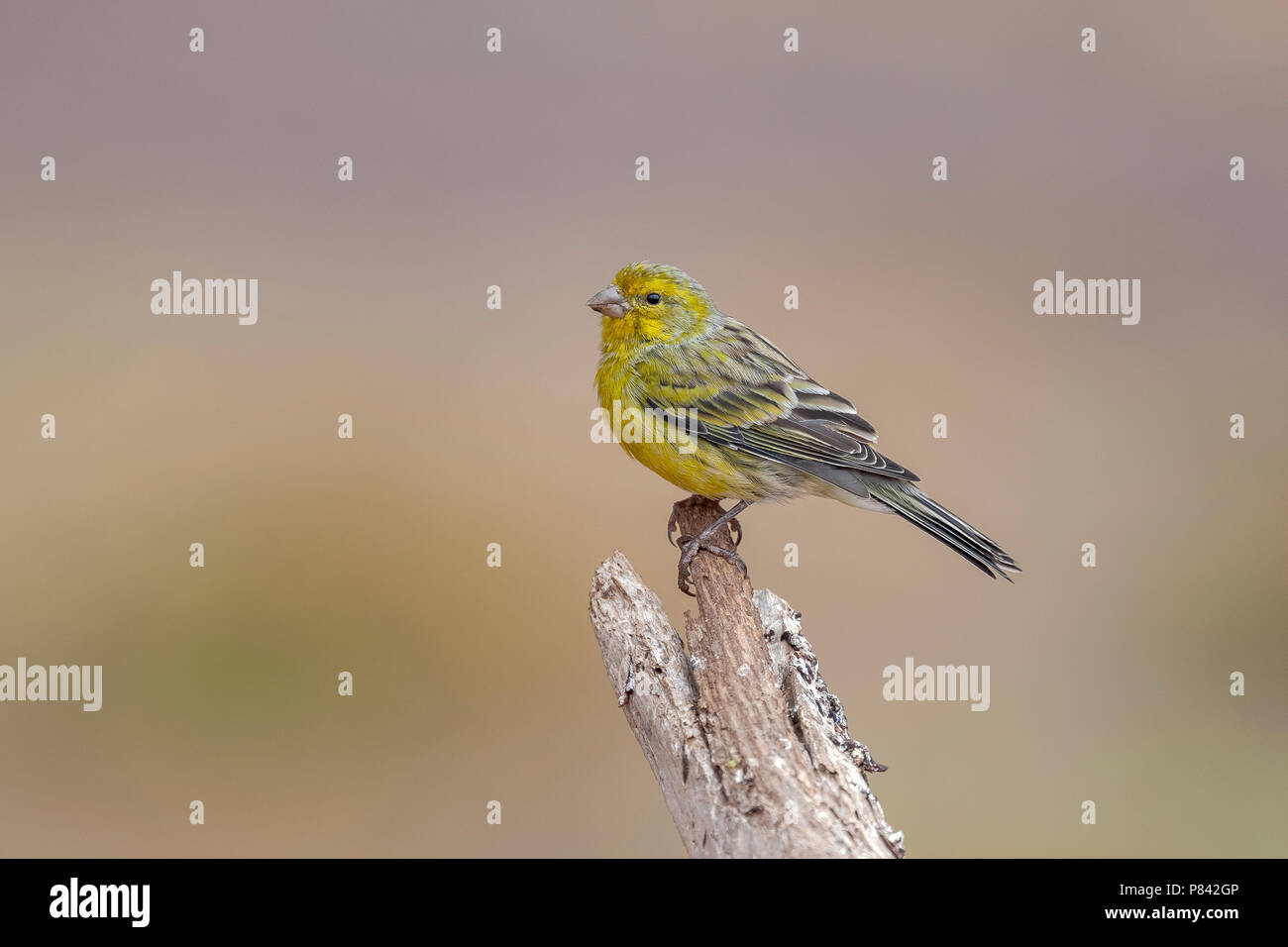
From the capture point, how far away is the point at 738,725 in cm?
459

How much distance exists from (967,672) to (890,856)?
8483 mm

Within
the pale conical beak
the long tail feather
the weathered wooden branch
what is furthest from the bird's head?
the weathered wooden branch

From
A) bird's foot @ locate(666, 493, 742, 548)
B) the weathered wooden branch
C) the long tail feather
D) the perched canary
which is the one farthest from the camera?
bird's foot @ locate(666, 493, 742, 548)

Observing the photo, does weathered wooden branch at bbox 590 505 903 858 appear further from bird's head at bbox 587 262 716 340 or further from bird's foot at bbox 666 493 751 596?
bird's head at bbox 587 262 716 340

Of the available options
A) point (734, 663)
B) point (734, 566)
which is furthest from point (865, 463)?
point (734, 663)

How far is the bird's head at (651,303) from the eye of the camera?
7.40 m

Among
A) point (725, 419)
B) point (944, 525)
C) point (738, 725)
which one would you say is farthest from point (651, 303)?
point (738, 725)

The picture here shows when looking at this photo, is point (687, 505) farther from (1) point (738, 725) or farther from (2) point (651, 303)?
(1) point (738, 725)

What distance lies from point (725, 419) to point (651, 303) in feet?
3.12

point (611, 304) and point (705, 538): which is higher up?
point (611, 304)

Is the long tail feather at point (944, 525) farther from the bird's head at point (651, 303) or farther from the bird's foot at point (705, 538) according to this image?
the bird's head at point (651, 303)

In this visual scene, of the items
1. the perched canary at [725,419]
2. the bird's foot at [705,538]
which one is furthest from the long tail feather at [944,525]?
the bird's foot at [705,538]

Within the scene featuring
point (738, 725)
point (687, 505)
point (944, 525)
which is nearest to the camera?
point (738, 725)

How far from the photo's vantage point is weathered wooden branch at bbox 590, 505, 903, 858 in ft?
13.5
